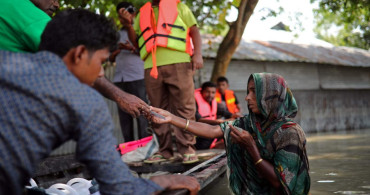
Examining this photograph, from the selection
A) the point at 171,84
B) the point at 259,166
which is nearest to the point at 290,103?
the point at 259,166

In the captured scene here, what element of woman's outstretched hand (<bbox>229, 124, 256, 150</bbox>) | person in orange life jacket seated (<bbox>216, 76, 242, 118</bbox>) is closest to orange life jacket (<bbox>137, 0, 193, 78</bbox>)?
woman's outstretched hand (<bbox>229, 124, 256, 150</bbox>)

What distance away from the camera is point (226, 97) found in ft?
30.2

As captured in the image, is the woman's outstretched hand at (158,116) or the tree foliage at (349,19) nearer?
the woman's outstretched hand at (158,116)

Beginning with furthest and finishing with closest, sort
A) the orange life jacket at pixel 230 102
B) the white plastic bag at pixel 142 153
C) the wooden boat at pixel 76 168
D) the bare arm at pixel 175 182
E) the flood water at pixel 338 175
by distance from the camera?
the orange life jacket at pixel 230 102 < the white plastic bag at pixel 142 153 < the flood water at pixel 338 175 < the wooden boat at pixel 76 168 < the bare arm at pixel 175 182

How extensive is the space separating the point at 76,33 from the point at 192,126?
5.60 ft

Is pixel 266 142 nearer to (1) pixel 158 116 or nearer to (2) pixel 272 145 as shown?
(2) pixel 272 145

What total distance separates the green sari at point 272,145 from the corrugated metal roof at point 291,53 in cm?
840

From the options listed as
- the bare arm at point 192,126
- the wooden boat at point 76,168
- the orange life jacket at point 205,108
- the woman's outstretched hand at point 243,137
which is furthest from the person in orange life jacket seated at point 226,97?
the woman's outstretched hand at point 243,137

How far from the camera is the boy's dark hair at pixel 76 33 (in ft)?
5.76

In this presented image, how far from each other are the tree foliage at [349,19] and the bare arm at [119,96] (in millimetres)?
8781

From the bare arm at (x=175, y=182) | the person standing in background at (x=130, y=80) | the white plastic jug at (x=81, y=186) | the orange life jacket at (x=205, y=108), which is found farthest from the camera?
the orange life jacket at (x=205, y=108)

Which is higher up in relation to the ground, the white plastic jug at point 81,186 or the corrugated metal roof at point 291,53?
the corrugated metal roof at point 291,53

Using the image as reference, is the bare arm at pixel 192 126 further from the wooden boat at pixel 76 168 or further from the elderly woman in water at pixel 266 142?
the wooden boat at pixel 76 168

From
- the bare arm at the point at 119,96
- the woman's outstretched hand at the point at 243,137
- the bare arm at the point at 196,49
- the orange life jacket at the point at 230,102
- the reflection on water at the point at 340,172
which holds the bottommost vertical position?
the reflection on water at the point at 340,172
